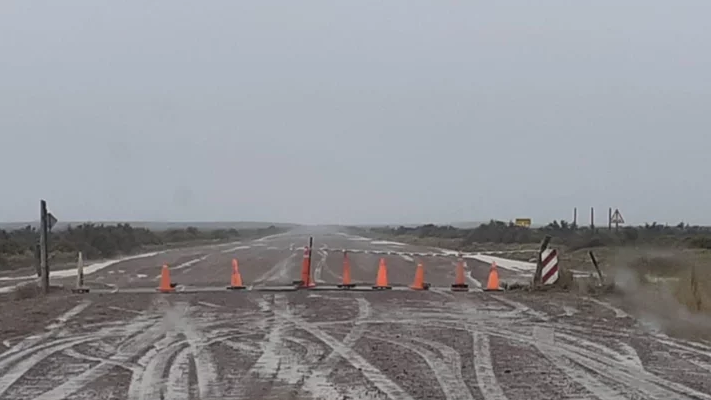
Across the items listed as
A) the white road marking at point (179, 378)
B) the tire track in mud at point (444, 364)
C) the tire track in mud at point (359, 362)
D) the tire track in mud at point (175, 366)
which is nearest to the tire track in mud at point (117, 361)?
the tire track in mud at point (175, 366)

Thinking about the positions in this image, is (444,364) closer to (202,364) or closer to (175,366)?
(202,364)

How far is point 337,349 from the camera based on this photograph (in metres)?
13.6

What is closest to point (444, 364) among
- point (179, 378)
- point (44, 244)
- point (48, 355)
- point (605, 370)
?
point (605, 370)

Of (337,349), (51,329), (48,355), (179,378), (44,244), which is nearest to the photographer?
(179,378)

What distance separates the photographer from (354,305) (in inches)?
827

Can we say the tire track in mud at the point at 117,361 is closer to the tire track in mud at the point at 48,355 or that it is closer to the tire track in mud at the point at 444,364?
the tire track in mud at the point at 48,355

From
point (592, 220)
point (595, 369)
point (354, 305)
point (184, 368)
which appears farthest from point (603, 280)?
point (592, 220)

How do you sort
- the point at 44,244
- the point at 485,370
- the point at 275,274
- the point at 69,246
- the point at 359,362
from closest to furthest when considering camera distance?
the point at 485,370
the point at 359,362
the point at 44,244
the point at 275,274
the point at 69,246

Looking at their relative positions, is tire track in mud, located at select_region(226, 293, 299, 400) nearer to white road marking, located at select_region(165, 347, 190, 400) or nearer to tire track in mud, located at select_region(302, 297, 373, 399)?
tire track in mud, located at select_region(302, 297, 373, 399)

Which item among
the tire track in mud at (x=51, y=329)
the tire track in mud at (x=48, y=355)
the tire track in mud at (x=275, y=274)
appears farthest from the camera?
the tire track in mud at (x=275, y=274)

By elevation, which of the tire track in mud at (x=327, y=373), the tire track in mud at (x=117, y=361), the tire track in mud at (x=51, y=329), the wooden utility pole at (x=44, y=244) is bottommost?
the tire track in mud at (x=51, y=329)

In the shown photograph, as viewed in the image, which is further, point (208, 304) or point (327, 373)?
point (208, 304)

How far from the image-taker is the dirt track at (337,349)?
10.4 m

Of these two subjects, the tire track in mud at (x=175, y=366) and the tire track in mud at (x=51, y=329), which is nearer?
the tire track in mud at (x=175, y=366)
